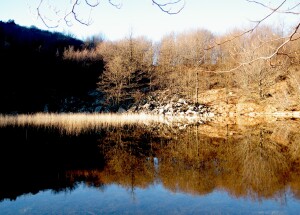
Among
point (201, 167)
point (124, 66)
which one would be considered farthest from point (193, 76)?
point (201, 167)

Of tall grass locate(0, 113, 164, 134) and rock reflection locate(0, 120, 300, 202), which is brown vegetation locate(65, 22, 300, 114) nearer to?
tall grass locate(0, 113, 164, 134)

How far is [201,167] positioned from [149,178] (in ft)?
5.44

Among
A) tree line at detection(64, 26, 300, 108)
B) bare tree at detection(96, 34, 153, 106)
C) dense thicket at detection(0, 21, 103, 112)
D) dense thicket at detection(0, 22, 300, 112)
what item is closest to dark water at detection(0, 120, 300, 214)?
dense thicket at detection(0, 22, 300, 112)

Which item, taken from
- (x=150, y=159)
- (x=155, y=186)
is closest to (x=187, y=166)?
(x=150, y=159)

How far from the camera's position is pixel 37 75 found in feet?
129

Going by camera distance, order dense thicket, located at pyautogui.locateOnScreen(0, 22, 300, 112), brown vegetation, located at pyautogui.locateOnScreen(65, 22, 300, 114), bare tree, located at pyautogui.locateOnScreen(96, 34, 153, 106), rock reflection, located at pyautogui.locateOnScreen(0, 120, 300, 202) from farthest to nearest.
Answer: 1. bare tree, located at pyautogui.locateOnScreen(96, 34, 153, 106)
2. dense thicket, located at pyautogui.locateOnScreen(0, 22, 300, 112)
3. brown vegetation, located at pyautogui.locateOnScreen(65, 22, 300, 114)
4. rock reflection, located at pyautogui.locateOnScreen(0, 120, 300, 202)

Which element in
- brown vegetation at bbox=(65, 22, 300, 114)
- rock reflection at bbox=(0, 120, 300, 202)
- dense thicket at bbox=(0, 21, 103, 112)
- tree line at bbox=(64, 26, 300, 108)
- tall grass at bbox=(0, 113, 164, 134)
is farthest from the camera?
dense thicket at bbox=(0, 21, 103, 112)

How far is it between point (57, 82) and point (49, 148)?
3182cm

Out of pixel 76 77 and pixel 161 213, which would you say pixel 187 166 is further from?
pixel 76 77

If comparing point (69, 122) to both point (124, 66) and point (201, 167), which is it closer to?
point (201, 167)

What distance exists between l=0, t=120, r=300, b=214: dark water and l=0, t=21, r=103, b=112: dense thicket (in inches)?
1011

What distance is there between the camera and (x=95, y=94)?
40.1 metres

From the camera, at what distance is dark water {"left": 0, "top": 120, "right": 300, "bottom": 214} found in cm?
510

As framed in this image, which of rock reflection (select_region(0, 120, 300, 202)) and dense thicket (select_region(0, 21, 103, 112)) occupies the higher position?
dense thicket (select_region(0, 21, 103, 112))
